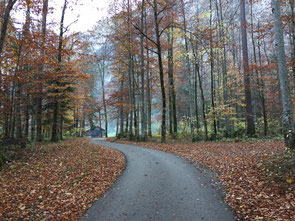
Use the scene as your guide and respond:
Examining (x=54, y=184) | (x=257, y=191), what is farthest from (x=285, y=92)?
(x=54, y=184)

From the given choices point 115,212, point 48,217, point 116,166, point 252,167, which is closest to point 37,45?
point 116,166

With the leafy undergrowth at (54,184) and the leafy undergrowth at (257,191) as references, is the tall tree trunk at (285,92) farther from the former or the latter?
the leafy undergrowth at (54,184)

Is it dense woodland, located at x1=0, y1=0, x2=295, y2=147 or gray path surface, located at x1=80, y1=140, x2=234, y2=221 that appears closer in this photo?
gray path surface, located at x1=80, y1=140, x2=234, y2=221

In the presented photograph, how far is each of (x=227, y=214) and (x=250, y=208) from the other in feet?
2.09

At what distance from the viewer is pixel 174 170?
7.47m

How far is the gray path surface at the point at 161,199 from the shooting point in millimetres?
4180

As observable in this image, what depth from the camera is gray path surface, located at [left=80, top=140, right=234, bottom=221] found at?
418 centimetres

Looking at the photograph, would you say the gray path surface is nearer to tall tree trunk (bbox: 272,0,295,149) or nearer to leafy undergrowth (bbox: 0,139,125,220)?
leafy undergrowth (bbox: 0,139,125,220)

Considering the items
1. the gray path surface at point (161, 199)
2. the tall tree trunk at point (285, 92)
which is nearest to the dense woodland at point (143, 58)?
the tall tree trunk at point (285, 92)

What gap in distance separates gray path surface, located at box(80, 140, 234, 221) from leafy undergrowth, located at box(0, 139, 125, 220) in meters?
0.54

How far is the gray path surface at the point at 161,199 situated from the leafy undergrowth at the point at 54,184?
0.54 metres

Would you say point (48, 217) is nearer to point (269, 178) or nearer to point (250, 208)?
point (250, 208)

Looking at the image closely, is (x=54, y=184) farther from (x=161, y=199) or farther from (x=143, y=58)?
(x=143, y=58)

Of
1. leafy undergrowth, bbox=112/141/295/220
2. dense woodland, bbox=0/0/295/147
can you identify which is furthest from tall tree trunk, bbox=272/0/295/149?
leafy undergrowth, bbox=112/141/295/220
